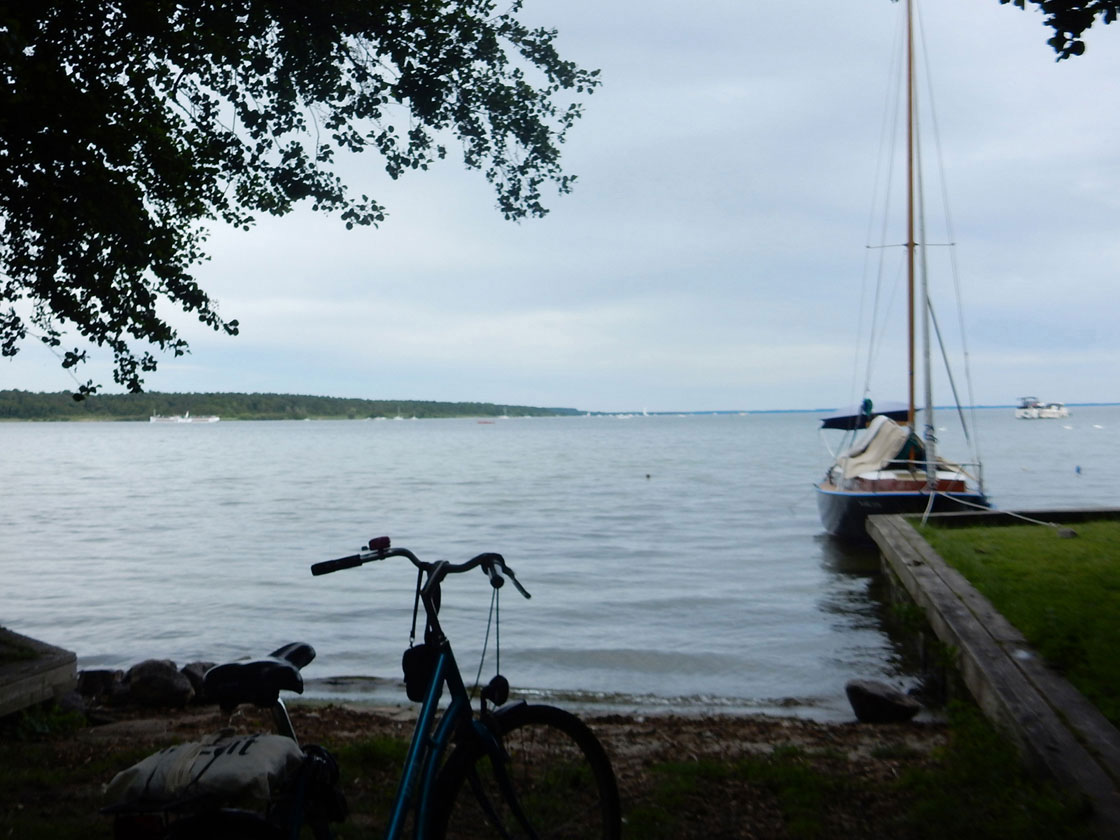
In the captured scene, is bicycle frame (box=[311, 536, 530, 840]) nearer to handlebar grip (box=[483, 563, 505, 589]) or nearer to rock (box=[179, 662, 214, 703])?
handlebar grip (box=[483, 563, 505, 589])

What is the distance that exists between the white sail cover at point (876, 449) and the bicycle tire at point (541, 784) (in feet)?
60.4

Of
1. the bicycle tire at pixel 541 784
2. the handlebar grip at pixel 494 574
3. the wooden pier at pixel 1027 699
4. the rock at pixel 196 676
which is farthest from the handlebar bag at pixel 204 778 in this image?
the rock at pixel 196 676

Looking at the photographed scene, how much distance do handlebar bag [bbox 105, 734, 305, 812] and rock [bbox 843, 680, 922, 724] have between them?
20.1 feet

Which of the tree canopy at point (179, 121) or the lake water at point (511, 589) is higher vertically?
the tree canopy at point (179, 121)

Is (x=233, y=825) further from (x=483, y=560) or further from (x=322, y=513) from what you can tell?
(x=322, y=513)

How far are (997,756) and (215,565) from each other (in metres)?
17.7

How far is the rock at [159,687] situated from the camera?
336 inches

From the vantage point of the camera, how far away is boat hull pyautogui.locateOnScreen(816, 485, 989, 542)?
757 inches

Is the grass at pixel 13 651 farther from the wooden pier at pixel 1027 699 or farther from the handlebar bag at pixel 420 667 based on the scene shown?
the wooden pier at pixel 1027 699

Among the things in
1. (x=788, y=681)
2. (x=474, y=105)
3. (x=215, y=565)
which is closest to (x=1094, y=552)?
(x=788, y=681)

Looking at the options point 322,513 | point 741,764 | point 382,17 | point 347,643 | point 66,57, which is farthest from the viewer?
point 322,513

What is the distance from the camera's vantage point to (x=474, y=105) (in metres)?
8.14

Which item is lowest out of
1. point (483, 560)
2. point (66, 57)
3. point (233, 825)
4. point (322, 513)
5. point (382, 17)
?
point (322, 513)

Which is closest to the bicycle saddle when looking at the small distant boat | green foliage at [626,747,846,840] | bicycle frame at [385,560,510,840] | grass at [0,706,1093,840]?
bicycle frame at [385,560,510,840]
